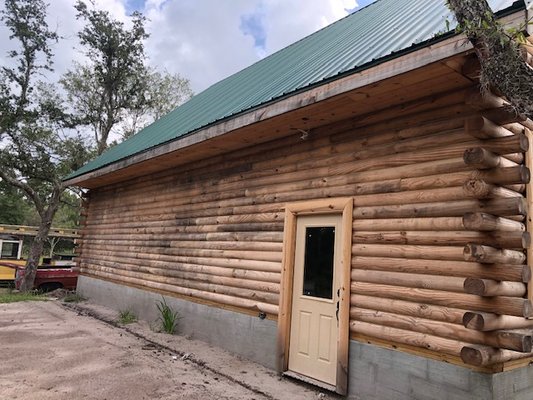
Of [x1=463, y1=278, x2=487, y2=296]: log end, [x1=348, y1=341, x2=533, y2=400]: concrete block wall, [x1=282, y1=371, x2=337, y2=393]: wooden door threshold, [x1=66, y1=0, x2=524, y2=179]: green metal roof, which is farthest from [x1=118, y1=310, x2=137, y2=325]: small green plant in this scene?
[x1=463, y1=278, x2=487, y2=296]: log end

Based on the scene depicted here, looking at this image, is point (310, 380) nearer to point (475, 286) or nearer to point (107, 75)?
point (475, 286)

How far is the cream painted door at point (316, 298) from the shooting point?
521 cm

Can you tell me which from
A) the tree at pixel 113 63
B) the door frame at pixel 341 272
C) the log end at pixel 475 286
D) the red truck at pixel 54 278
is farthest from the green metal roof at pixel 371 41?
the tree at pixel 113 63

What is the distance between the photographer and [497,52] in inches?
125

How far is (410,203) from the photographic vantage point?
4520 millimetres

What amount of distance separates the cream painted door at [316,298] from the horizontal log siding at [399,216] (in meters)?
0.37

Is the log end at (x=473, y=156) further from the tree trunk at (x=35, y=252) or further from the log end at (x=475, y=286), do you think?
the tree trunk at (x=35, y=252)

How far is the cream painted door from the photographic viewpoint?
5.21 m

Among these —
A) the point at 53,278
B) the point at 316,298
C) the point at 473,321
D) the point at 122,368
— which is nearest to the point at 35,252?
the point at 53,278

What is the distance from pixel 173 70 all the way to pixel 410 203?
92.9 feet

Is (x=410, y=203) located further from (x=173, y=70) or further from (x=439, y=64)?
(x=173, y=70)

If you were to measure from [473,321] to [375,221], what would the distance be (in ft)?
5.25

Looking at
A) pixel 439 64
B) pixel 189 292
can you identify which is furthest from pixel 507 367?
pixel 189 292

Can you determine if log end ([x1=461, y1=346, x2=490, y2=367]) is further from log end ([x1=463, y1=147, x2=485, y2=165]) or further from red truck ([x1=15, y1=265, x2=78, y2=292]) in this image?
red truck ([x1=15, y1=265, x2=78, y2=292])
